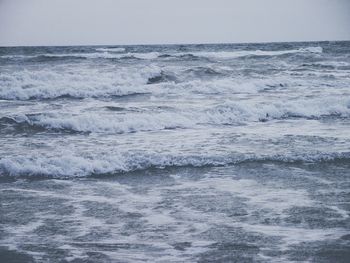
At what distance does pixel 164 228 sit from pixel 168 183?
1.76 metres

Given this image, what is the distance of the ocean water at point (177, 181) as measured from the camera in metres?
4.38

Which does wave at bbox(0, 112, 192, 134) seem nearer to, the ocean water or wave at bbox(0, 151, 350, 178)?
the ocean water

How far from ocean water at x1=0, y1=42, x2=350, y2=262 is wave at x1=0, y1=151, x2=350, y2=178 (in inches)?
0.8

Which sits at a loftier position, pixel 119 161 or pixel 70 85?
pixel 70 85

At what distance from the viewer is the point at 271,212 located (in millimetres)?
5297

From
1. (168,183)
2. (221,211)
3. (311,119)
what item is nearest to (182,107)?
(311,119)

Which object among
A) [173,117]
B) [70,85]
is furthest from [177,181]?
[70,85]

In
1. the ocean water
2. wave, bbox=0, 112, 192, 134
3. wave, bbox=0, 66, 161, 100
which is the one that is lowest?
the ocean water

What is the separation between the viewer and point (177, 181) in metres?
6.70

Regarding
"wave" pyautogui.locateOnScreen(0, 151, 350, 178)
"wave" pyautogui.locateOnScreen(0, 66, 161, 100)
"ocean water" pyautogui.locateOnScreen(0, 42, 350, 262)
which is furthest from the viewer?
"wave" pyautogui.locateOnScreen(0, 66, 161, 100)

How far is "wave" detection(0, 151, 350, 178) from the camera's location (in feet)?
23.5

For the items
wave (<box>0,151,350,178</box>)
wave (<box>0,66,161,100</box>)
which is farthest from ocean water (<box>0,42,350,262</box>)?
wave (<box>0,66,161,100</box>)

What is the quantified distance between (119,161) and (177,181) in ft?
4.56

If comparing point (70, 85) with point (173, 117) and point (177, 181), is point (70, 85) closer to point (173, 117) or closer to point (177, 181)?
point (173, 117)
